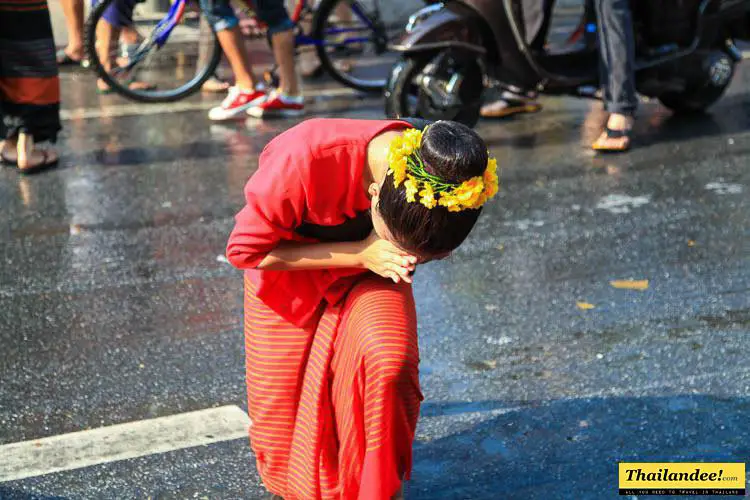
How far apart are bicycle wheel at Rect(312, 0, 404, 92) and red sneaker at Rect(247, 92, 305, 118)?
95 cm

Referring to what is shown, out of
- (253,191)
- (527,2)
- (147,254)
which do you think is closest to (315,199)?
(253,191)

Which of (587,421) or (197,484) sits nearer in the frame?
(197,484)

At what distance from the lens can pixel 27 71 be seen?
658 cm

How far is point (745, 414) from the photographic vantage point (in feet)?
12.3

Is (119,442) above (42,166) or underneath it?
above

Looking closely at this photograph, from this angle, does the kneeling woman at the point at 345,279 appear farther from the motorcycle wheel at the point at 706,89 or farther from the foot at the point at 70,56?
the foot at the point at 70,56

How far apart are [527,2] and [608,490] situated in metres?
4.42

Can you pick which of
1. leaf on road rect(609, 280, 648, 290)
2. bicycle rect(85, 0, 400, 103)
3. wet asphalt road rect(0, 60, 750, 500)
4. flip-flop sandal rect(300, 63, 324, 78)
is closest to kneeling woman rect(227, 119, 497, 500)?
wet asphalt road rect(0, 60, 750, 500)

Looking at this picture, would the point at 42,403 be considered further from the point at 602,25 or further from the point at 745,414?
the point at 602,25

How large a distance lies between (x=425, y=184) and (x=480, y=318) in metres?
2.03

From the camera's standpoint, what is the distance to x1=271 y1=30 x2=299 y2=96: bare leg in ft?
27.2

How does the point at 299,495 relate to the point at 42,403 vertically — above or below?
above

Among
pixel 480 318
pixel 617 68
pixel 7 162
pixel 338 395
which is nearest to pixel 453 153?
pixel 338 395

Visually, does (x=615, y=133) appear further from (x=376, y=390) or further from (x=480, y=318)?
(x=376, y=390)
